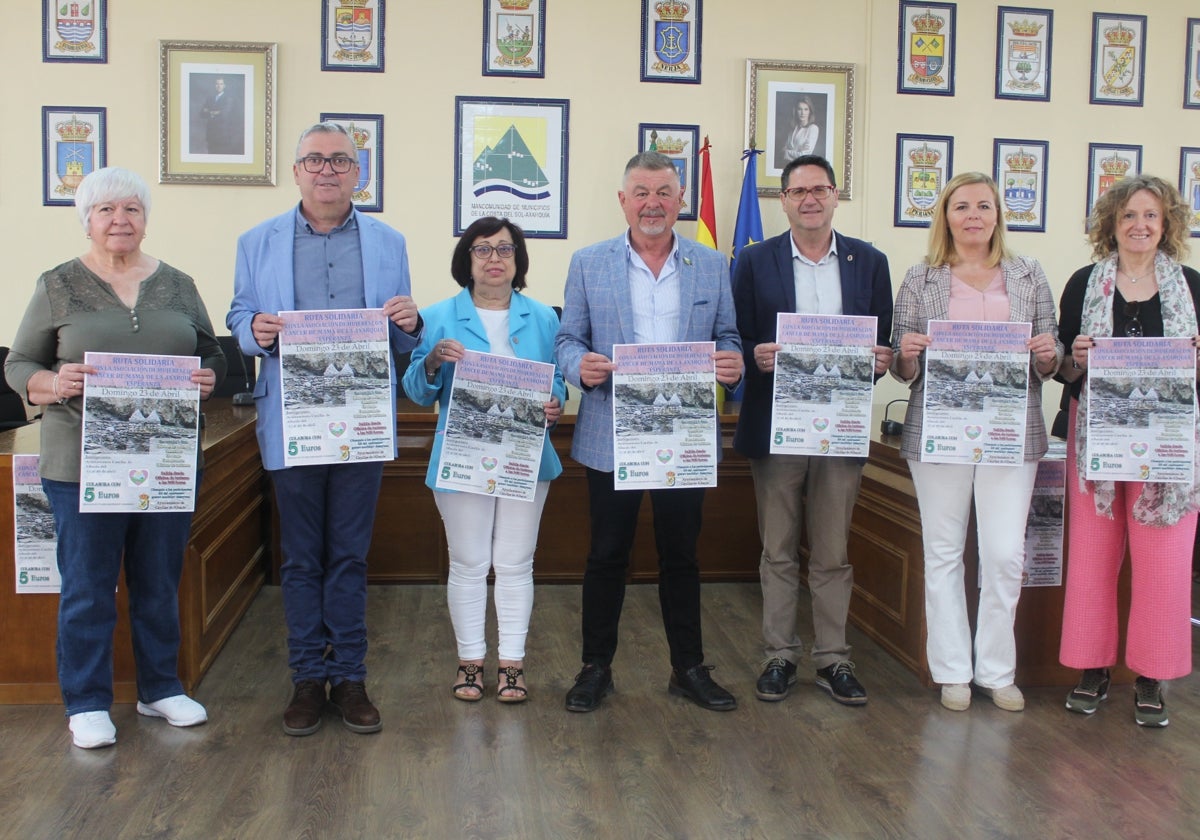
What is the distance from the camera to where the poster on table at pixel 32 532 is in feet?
8.83

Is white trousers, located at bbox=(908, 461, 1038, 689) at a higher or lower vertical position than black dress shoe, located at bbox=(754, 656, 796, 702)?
higher

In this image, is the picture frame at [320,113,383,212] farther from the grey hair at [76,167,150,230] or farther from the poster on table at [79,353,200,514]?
the poster on table at [79,353,200,514]

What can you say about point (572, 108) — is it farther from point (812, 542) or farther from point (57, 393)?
point (57, 393)

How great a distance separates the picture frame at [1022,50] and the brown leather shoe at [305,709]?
4570 millimetres

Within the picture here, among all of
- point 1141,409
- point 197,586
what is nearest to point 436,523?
point 197,586

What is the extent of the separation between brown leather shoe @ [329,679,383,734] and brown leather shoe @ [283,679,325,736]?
45 millimetres

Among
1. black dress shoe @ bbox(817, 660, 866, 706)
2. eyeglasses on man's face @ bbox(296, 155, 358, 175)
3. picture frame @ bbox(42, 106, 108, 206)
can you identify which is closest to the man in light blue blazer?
eyeglasses on man's face @ bbox(296, 155, 358, 175)

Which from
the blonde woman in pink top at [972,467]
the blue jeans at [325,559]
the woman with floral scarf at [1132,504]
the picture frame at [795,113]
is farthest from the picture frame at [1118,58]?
the blue jeans at [325,559]

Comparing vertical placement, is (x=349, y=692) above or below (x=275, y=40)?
below

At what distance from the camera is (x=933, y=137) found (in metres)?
5.23

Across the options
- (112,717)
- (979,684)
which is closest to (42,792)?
(112,717)

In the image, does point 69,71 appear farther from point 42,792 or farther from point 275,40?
point 42,792

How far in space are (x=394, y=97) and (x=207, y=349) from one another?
105 inches

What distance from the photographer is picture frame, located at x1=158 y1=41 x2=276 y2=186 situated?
189 inches
